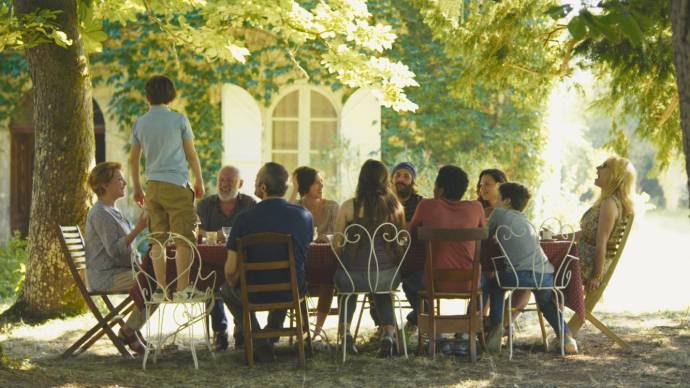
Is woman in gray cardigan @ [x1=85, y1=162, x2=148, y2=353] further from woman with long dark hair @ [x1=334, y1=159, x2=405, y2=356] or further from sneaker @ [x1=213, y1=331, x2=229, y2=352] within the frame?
woman with long dark hair @ [x1=334, y1=159, x2=405, y2=356]

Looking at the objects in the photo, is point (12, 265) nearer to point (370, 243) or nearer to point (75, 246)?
point (75, 246)

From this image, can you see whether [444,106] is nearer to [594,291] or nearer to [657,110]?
[657,110]

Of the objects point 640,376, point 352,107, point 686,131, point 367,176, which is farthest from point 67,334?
point 352,107

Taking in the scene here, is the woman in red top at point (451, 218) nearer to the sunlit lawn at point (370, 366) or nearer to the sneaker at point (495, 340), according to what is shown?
the sneaker at point (495, 340)

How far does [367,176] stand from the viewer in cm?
624

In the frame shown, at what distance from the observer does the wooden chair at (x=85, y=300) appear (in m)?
6.30

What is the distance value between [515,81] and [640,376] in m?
3.83

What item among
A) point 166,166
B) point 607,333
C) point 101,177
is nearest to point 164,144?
point 166,166

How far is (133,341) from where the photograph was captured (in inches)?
256

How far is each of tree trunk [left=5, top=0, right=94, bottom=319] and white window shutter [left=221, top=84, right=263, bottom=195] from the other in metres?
4.55

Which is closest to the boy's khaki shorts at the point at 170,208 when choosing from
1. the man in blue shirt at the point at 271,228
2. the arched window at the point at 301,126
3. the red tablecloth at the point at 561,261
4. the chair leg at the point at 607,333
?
the man in blue shirt at the point at 271,228

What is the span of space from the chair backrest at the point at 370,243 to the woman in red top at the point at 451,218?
172 millimetres

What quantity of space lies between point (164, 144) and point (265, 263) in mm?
1123

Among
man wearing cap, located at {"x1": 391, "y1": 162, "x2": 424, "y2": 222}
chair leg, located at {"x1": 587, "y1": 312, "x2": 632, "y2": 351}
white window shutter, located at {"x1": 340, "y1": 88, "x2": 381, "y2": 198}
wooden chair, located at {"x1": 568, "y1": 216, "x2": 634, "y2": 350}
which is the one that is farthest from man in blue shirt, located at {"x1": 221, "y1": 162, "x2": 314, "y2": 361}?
white window shutter, located at {"x1": 340, "y1": 88, "x2": 381, "y2": 198}
